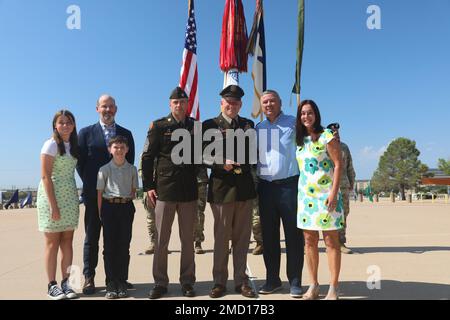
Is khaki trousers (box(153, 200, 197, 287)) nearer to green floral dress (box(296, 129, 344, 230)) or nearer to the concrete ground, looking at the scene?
the concrete ground

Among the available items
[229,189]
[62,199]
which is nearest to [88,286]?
[62,199]

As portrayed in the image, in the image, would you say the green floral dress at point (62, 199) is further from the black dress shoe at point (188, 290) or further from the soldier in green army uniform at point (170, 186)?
the black dress shoe at point (188, 290)

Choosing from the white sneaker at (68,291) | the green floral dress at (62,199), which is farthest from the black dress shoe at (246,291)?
the green floral dress at (62,199)

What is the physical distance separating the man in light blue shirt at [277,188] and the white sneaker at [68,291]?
2.10 meters

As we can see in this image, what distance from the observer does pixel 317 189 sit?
139 inches

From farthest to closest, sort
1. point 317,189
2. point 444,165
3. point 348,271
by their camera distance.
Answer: point 444,165 → point 348,271 → point 317,189

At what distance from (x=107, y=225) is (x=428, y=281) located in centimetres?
401

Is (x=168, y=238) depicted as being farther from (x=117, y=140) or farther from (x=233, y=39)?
(x=233, y=39)

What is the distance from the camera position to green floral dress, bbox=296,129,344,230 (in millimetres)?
3457

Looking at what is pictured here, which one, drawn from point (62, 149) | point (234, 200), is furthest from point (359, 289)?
point (62, 149)

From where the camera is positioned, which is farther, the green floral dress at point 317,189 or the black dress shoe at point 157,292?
the black dress shoe at point 157,292

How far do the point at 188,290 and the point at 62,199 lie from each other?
1.77m

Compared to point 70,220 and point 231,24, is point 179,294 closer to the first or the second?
point 70,220

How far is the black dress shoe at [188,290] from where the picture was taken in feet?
12.0
